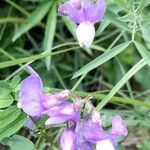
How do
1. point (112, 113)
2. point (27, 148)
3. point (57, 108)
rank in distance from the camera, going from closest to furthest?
1. point (57, 108)
2. point (27, 148)
3. point (112, 113)

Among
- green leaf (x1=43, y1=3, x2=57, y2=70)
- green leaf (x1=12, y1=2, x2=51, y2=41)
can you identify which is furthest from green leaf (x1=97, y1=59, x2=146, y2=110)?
green leaf (x1=12, y1=2, x2=51, y2=41)

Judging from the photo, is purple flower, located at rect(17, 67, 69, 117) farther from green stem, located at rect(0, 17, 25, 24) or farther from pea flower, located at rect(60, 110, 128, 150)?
green stem, located at rect(0, 17, 25, 24)

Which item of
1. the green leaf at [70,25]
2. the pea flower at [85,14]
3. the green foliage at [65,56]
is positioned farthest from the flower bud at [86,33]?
the green leaf at [70,25]

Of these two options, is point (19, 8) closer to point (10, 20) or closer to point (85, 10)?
point (10, 20)

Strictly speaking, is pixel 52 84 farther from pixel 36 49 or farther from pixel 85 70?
pixel 85 70

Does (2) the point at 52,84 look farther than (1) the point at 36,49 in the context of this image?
No

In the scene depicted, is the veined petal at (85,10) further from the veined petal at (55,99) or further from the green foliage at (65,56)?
Result: the green foliage at (65,56)

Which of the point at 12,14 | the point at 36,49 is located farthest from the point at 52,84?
the point at 12,14

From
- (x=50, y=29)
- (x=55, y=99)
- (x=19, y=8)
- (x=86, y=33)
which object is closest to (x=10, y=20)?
(x=19, y=8)
